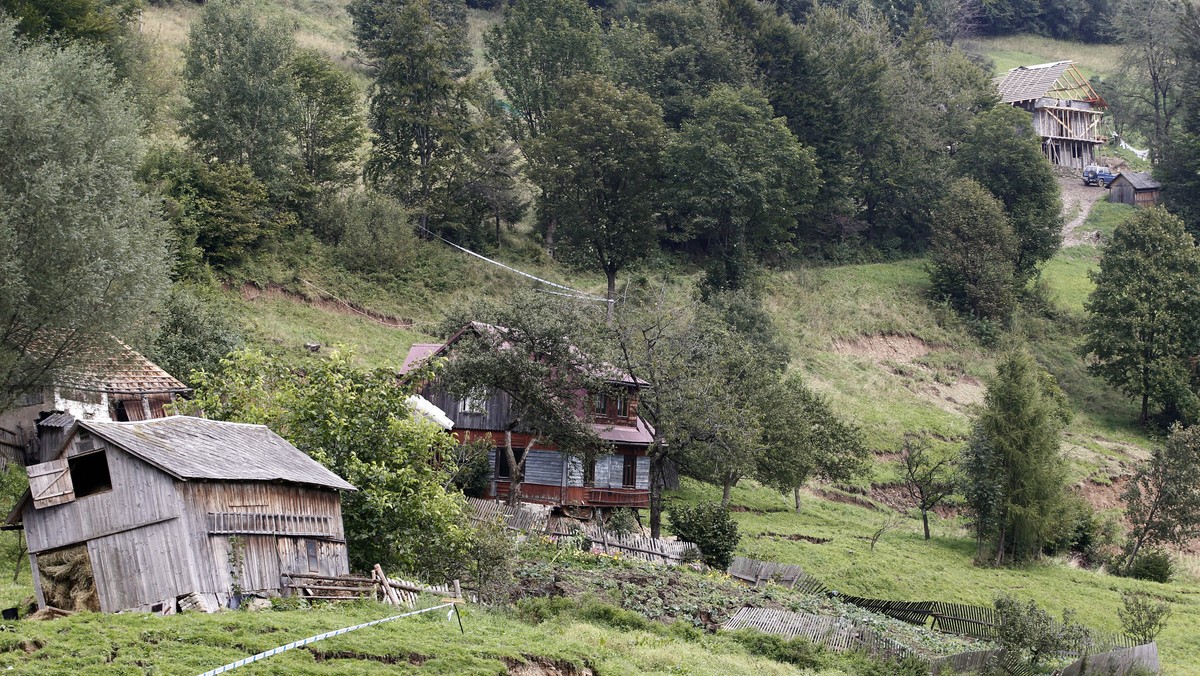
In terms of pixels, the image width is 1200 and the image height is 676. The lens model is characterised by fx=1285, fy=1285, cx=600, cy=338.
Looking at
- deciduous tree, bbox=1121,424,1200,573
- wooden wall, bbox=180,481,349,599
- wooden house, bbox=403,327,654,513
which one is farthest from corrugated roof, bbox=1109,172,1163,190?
wooden wall, bbox=180,481,349,599

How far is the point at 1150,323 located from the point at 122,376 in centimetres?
6319

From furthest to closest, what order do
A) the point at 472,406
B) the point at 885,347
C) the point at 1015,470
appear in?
the point at 885,347 < the point at 1015,470 < the point at 472,406

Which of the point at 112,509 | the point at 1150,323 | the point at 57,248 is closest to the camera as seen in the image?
the point at 112,509

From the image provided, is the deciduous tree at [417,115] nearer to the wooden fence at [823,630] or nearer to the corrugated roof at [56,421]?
the corrugated roof at [56,421]

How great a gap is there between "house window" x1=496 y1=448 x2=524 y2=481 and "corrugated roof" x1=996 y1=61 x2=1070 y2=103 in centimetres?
8489

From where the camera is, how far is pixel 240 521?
26.4m

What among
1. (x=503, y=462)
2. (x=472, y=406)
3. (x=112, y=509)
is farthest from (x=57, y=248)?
(x=503, y=462)

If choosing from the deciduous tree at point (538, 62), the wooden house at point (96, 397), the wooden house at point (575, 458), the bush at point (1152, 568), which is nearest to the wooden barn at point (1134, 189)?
the deciduous tree at point (538, 62)

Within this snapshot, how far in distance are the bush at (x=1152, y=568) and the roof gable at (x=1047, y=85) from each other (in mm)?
71878

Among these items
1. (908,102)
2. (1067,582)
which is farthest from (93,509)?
(908,102)

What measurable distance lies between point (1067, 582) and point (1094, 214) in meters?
67.5

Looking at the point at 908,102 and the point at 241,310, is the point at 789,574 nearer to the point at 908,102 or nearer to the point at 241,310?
the point at 241,310

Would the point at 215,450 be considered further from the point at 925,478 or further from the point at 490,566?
the point at 925,478

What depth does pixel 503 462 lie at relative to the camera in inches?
1994
